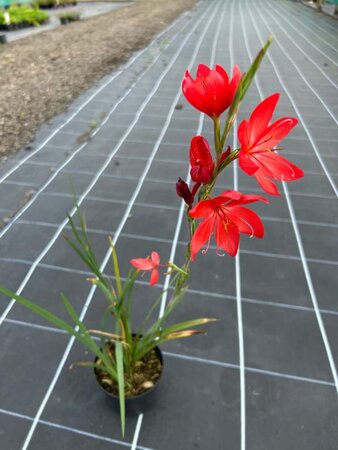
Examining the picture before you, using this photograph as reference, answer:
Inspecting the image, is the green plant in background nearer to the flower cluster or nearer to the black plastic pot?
the black plastic pot

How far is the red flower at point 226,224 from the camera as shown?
2.44 ft

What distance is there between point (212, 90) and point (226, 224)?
278mm

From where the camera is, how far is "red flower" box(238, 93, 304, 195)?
0.67 metres

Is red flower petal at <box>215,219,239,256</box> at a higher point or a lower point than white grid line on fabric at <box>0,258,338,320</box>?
higher

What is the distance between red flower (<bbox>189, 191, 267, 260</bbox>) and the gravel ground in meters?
2.95

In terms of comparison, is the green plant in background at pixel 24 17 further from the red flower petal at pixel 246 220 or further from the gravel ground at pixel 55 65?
the red flower petal at pixel 246 220

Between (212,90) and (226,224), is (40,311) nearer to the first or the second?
(226,224)

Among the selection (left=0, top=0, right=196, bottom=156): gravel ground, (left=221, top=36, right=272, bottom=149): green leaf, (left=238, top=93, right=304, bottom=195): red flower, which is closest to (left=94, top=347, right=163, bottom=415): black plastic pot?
(left=238, top=93, right=304, bottom=195): red flower

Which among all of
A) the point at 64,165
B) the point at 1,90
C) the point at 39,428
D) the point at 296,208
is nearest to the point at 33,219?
the point at 64,165

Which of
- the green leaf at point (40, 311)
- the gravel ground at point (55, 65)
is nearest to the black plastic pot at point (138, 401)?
the green leaf at point (40, 311)

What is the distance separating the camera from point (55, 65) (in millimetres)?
5652

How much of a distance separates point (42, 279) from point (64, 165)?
129 centimetres

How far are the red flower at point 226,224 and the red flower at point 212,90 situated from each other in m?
0.17

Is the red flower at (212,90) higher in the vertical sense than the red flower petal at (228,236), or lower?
higher
